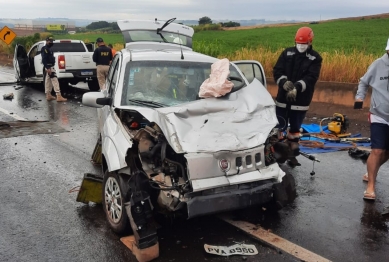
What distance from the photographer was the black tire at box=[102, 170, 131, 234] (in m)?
4.46

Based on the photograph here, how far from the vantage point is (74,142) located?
8.75 m

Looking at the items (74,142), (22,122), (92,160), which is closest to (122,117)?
(92,160)

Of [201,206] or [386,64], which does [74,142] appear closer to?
[201,206]

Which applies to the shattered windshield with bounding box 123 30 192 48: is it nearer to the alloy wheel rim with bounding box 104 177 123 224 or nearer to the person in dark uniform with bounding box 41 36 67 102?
the alloy wheel rim with bounding box 104 177 123 224

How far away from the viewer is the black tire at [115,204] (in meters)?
4.46

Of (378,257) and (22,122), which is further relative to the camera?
(22,122)

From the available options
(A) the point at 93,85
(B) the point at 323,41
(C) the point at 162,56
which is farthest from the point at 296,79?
A: (B) the point at 323,41

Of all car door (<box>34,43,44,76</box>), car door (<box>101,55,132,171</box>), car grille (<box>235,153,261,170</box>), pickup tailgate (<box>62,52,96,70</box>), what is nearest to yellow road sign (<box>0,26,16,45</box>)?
car door (<box>34,43,44,76</box>)

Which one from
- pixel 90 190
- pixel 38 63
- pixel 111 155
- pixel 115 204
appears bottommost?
pixel 90 190

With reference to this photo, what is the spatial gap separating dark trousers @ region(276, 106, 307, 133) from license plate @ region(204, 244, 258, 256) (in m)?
2.82

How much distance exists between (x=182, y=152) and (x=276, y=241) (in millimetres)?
1336

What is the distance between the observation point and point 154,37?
973cm

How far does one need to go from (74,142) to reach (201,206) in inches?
208

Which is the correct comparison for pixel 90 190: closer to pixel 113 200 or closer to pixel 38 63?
pixel 113 200
